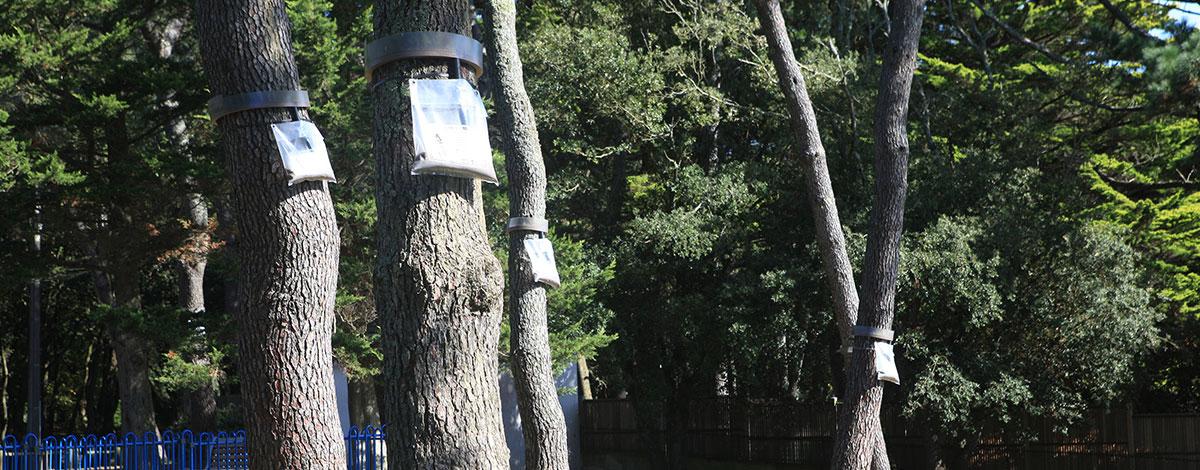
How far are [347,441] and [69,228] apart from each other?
14.9 ft

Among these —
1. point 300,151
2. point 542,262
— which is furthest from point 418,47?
point 542,262

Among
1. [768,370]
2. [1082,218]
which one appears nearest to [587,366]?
[768,370]

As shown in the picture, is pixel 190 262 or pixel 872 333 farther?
pixel 190 262

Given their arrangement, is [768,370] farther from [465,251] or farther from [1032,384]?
[465,251]

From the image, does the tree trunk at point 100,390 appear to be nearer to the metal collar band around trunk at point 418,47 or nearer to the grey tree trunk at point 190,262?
the grey tree trunk at point 190,262

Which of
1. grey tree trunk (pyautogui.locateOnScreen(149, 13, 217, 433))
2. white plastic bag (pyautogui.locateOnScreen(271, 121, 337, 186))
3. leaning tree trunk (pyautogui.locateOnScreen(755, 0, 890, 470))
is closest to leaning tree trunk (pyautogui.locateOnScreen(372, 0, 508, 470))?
white plastic bag (pyautogui.locateOnScreen(271, 121, 337, 186))

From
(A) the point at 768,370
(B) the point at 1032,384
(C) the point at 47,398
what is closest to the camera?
(B) the point at 1032,384

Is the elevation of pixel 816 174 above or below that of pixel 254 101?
above

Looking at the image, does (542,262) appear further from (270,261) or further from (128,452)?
(128,452)

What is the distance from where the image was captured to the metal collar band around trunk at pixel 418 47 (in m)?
4.61

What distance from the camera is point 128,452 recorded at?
1403cm

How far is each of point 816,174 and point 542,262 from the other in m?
3.16

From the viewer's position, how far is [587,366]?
23.3 meters

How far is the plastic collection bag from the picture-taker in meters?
4.32
